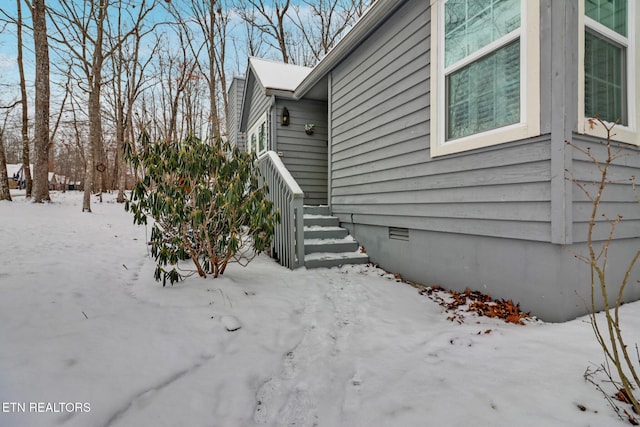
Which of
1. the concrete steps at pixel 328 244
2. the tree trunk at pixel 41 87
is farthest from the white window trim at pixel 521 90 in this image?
the tree trunk at pixel 41 87

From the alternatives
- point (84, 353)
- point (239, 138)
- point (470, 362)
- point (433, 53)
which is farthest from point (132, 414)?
point (239, 138)

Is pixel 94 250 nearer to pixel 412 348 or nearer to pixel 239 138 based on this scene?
pixel 412 348

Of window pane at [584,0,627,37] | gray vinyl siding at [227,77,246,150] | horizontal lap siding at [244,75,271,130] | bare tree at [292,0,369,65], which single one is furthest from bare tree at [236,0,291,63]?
window pane at [584,0,627,37]

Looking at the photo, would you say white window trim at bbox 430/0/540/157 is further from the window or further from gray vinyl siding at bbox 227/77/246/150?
gray vinyl siding at bbox 227/77/246/150

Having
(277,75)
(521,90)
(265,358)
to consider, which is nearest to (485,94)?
(521,90)

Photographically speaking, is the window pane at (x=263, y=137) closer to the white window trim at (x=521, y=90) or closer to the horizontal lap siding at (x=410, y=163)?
the horizontal lap siding at (x=410, y=163)

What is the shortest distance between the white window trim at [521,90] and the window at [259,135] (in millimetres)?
4922

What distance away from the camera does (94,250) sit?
4.36m

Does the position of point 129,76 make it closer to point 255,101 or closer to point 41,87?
point 41,87

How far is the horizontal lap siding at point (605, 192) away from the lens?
237 cm

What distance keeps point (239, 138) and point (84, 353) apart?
10808 mm

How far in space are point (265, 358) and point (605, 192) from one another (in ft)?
9.61

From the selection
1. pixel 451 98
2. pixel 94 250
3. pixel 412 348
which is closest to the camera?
pixel 412 348

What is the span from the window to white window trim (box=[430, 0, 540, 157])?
16.1 feet
